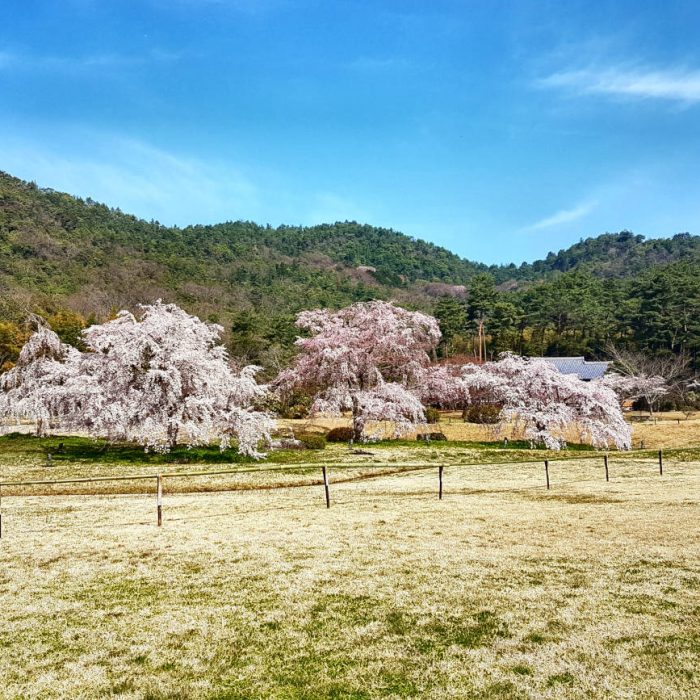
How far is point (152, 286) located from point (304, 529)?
3642 inches

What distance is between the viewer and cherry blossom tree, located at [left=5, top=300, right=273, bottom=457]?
95.7 feet

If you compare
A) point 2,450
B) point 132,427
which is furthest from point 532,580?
point 2,450

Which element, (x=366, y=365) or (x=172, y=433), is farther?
(x=366, y=365)

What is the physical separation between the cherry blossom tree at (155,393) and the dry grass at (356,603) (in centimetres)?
1317

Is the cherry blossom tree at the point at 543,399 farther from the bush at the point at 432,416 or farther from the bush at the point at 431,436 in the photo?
the bush at the point at 432,416

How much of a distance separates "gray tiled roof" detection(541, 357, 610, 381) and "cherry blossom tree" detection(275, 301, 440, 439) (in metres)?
34.7

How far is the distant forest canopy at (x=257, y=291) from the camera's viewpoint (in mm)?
73688

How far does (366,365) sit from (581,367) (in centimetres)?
4251

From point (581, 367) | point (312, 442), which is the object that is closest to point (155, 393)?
point (312, 442)

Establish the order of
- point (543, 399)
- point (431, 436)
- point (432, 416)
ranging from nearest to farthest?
1. point (543, 399)
2. point (431, 436)
3. point (432, 416)

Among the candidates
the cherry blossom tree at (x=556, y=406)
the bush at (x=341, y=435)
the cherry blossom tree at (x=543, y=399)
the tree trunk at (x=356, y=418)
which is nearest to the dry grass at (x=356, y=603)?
the cherry blossom tree at (x=556, y=406)

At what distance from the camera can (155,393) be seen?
A: 29.4m

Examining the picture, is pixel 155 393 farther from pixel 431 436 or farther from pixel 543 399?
pixel 543 399

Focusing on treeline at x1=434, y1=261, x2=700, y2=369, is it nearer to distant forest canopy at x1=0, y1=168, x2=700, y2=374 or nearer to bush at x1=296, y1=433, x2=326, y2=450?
distant forest canopy at x1=0, y1=168, x2=700, y2=374
